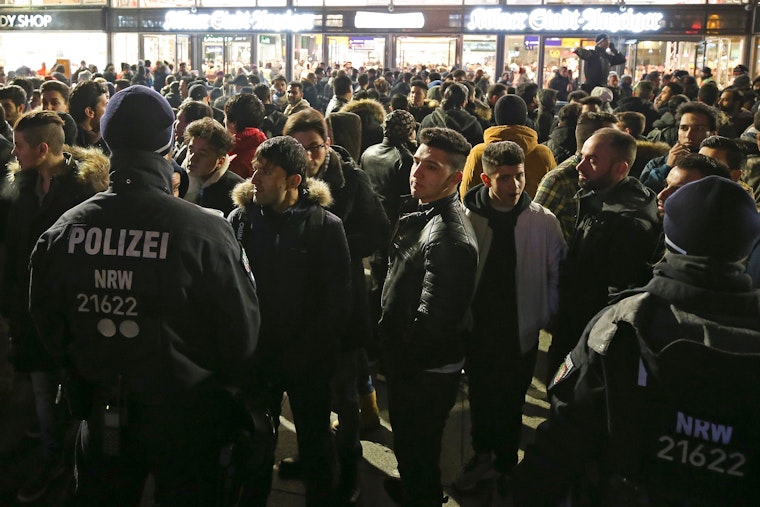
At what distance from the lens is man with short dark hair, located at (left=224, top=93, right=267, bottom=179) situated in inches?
219

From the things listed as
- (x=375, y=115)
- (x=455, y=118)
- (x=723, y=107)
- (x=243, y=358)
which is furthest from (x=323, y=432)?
(x=723, y=107)

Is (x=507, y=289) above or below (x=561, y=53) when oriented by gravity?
below

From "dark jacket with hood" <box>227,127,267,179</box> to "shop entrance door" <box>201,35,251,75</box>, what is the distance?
1898 cm

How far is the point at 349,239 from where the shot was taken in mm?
4195

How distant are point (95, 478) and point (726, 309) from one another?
2169mm

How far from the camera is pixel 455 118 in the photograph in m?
7.93

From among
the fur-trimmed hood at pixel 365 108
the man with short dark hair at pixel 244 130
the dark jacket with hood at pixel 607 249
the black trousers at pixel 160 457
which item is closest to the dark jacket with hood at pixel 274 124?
the fur-trimmed hood at pixel 365 108

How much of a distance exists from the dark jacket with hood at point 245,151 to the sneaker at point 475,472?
2711 millimetres

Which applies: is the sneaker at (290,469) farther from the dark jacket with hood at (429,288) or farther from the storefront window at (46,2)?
the storefront window at (46,2)

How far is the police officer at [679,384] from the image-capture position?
76.2 inches

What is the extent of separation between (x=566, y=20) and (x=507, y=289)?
18776mm

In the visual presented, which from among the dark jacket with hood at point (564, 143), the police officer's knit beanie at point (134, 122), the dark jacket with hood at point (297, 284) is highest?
the police officer's knit beanie at point (134, 122)

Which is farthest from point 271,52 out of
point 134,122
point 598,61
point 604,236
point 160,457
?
point 160,457

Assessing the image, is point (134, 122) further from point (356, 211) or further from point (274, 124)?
point (274, 124)
